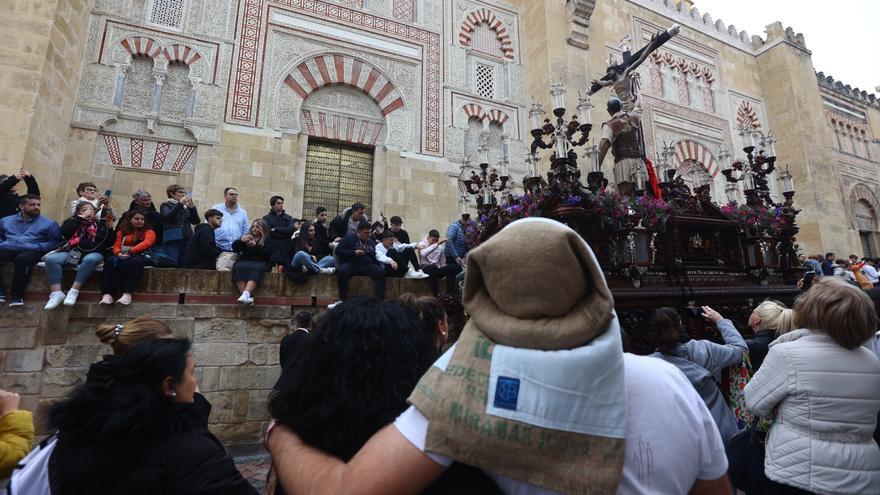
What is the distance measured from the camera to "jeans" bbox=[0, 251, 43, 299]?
380 cm

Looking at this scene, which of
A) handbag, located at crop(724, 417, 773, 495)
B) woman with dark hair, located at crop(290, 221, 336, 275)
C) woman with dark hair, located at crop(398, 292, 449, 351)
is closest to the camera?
handbag, located at crop(724, 417, 773, 495)

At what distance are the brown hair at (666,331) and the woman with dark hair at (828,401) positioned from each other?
0.71 metres

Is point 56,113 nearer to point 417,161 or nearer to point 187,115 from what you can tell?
point 187,115

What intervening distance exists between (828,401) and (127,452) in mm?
2329

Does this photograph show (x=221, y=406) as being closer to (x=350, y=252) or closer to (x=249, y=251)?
(x=249, y=251)

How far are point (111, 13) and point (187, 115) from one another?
2119 millimetres

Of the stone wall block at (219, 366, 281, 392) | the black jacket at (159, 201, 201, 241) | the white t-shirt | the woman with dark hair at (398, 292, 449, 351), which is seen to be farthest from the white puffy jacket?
the black jacket at (159, 201, 201, 241)

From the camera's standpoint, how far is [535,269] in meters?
0.76

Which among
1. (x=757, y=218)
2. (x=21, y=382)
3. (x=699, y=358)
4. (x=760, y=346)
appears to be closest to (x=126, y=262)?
(x=21, y=382)

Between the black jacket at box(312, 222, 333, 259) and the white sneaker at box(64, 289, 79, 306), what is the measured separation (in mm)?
2555

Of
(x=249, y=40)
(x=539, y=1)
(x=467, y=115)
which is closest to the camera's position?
(x=249, y=40)

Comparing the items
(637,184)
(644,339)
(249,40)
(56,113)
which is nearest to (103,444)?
(644,339)

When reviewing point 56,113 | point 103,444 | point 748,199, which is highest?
point 56,113

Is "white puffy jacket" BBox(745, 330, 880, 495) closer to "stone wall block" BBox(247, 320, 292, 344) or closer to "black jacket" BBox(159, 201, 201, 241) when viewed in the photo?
"stone wall block" BBox(247, 320, 292, 344)
